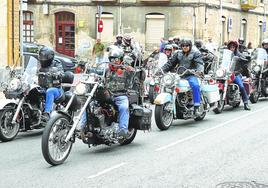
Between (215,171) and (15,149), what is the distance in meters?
3.38

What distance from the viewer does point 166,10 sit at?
33.5m

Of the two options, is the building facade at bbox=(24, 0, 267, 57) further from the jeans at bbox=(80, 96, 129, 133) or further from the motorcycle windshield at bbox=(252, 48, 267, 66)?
the jeans at bbox=(80, 96, 129, 133)

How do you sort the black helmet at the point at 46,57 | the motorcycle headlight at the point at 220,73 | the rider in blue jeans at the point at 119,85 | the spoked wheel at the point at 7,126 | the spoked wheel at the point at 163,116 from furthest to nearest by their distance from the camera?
the motorcycle headlight at the point at 220,73 < the spoked wheel at the point at 163,116 < the black helmet at the point at 46,57 < the spoked wheel at the point at 7,126 < the rider in blue jeans at the point at 119,85

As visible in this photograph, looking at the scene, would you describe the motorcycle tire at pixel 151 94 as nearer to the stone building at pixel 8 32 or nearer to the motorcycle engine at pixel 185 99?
the motorcycle engine at pixel 185 99

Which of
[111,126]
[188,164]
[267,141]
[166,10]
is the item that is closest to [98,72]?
[111,126]

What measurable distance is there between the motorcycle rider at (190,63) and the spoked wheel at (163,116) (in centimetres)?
82

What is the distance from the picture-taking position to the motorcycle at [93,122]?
7.64m

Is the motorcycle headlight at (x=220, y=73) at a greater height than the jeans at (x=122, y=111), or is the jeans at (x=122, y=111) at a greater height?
the motorcycle headlight at (x=220, y=73)

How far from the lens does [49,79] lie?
991cm

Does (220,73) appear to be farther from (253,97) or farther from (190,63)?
(253,97)

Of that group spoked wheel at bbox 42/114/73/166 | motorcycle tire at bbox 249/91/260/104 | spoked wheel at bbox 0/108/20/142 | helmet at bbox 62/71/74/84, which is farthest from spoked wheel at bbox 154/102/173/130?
motorcycle tire at bbox 249/91/260/104

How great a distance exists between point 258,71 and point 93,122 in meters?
9.46

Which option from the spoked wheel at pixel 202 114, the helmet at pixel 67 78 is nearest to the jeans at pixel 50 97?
the helmet at pixel 67 78

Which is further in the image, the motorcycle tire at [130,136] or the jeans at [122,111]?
the motorcycle tire at [130,136]
